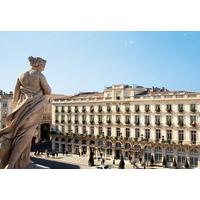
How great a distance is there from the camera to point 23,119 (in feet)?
25.6

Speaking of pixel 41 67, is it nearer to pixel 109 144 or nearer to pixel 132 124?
pixel 132 124

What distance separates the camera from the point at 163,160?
36.2 meters

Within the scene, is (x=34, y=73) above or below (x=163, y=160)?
above

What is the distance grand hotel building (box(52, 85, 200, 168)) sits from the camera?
118 feet

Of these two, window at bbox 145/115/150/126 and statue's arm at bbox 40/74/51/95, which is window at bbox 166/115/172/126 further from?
statue's arm at bbox 40/74/51/95

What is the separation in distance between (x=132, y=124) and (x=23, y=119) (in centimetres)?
3334

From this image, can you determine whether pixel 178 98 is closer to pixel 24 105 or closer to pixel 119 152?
pixel 119 152

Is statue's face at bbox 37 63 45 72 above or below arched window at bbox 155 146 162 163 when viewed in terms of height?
above


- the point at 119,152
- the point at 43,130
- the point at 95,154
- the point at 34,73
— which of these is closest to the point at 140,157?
the point at 119,152

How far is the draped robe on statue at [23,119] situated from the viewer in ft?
25.4

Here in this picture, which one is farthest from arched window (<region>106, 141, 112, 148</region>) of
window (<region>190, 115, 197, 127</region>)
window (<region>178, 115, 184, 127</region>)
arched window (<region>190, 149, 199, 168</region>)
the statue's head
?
the statue's head

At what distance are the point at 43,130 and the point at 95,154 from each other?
1483cm

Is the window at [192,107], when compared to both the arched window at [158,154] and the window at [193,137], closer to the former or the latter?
the window at [193,137]

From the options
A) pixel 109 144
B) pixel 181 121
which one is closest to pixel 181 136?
pixel 181 121
